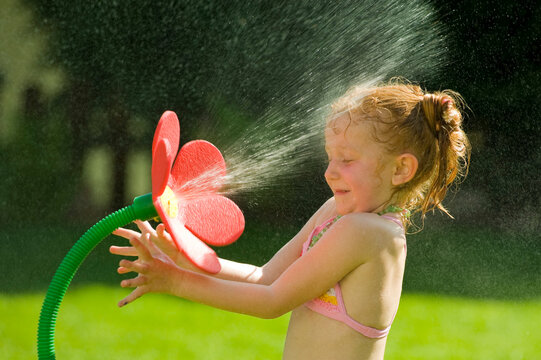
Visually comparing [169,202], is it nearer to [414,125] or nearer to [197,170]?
[197,170]

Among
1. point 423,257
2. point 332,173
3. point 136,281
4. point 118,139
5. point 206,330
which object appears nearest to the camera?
point 136,281

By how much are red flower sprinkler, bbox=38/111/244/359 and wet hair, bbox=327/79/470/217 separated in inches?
15.3

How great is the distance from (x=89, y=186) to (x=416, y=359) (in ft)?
20.3

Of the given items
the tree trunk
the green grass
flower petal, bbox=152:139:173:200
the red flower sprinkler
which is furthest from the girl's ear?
the tree trunk

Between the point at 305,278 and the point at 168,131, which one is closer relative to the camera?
the point at 168,131

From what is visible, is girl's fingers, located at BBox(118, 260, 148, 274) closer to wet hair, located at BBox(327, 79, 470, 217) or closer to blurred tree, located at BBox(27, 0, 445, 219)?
wet hair, located at BBox(327, 79, 470, 217)

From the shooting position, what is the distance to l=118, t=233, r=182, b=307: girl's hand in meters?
1.74

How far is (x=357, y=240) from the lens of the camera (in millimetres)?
1913

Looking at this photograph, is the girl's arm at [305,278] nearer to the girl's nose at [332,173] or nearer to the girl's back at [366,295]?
the girl's back at [366,295]

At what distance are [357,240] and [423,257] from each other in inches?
221

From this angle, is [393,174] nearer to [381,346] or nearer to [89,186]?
[381,346]

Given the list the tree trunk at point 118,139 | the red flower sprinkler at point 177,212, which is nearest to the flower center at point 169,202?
the red flower sprinkler at point 177,212

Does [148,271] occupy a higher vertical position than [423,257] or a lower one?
higher

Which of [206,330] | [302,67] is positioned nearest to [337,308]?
[206,330]
